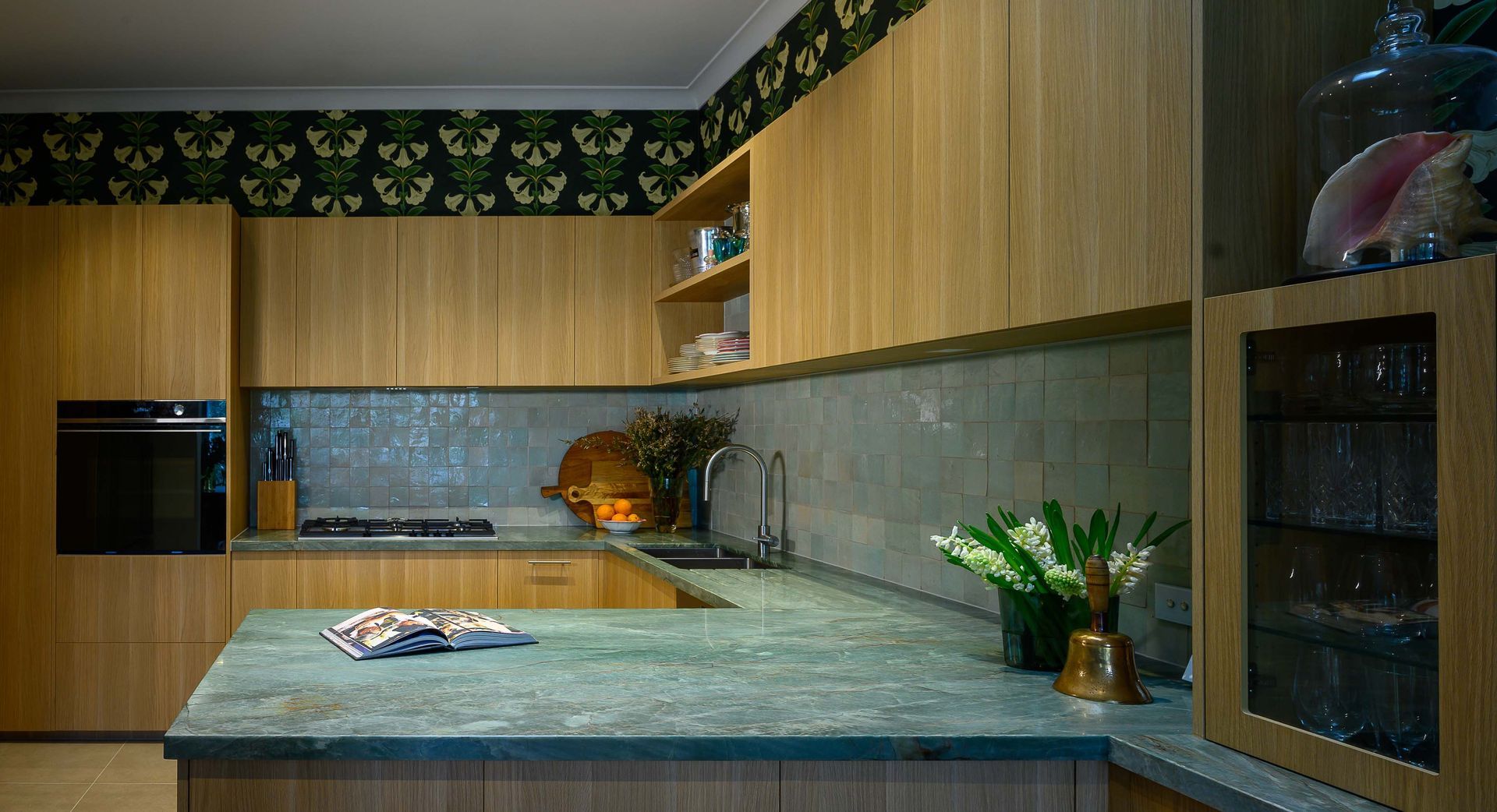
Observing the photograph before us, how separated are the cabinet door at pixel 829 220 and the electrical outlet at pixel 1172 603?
779 millimetres

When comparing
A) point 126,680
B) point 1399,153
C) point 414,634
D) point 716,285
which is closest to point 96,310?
point 126,680

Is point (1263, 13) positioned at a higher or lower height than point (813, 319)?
higher

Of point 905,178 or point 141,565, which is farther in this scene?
point 141,565

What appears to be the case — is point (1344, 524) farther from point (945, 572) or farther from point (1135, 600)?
point (945, 572)

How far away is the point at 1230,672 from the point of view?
1.42 m

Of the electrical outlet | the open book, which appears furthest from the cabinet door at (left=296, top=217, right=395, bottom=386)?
the electrical outlet

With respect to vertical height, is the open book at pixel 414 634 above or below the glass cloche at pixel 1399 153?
below

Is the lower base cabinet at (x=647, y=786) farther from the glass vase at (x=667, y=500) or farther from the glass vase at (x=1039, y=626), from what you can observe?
the glass vase at (x=667, y=500)

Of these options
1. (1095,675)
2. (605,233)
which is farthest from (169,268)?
(1095,675)

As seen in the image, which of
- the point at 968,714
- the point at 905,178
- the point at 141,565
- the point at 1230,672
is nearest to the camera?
the point at 1230,672

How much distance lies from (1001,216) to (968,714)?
864 millimetres

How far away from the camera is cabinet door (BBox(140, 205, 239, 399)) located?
4473mm

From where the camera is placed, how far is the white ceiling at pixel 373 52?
4.02m

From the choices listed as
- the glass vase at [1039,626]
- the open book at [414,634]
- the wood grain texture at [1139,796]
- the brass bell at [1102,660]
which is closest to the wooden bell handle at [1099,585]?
the brass bell at [1102,660]
